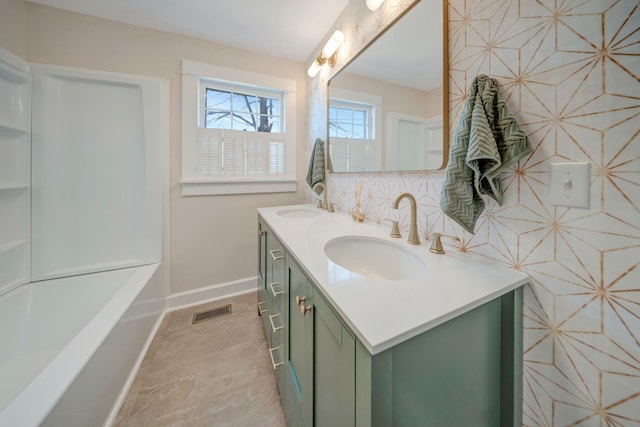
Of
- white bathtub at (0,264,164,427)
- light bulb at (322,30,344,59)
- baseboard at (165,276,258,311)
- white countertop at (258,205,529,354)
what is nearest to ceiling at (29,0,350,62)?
light bulb at (322,30,344,59)

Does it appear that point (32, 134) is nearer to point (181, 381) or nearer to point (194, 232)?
point (194, 232)

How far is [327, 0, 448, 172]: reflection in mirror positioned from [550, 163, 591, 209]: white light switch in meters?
0.34

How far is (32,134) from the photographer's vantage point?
145 cm

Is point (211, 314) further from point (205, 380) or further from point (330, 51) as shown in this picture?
point (330, 51)

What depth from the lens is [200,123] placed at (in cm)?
188

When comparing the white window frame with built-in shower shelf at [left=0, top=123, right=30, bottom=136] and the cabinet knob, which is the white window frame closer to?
built-in shower shelf at [left=0, top=123, right=30, bottom=136]

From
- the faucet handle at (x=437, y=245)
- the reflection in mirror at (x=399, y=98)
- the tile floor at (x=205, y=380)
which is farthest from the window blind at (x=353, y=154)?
the tile floor at (x=205, y=380)

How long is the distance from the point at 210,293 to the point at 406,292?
196 cm

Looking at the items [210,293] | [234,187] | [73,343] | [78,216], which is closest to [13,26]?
[78,216]

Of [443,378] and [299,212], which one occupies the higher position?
[299,212]

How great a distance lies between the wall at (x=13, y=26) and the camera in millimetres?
1291

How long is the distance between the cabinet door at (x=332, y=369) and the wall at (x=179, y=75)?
1653 millimetres

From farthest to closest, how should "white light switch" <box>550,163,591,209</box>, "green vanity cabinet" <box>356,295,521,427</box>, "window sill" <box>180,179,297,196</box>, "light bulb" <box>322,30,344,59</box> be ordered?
"window sill" <box>180,179,297,196</box>
"light bulb" <box>322,30,344,59</box>
"white light switch" <box>550,163,591,209</box>
"green vanity cabinet" <box>356,295,521,427</box>

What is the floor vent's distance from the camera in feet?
5.69
